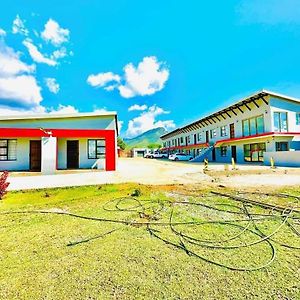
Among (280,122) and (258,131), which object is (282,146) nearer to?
(280,122)

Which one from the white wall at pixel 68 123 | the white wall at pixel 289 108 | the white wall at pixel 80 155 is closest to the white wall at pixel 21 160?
the white wall at pixel 68 123

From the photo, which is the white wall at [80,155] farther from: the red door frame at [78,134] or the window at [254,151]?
the window at [254,151]

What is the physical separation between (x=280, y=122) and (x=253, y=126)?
3040 millimetres

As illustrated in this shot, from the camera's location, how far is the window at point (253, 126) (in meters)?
25.3

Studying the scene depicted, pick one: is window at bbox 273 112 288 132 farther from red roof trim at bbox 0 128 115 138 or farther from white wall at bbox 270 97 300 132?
red roof trim at bbox 0 128 115 138

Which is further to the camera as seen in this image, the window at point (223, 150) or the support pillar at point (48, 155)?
the window at point (223, 150)

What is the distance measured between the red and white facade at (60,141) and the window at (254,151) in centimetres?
1788

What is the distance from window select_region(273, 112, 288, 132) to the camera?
79.2 feet

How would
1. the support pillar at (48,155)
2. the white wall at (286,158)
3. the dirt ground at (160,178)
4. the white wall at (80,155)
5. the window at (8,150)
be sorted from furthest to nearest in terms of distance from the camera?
the white wall at (286,158)
the white wall at (80,155)
the window at (8,150)
the support pillar at (48,155)
the dirt ground at (160,178)

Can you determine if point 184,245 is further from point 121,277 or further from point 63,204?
point 63,204

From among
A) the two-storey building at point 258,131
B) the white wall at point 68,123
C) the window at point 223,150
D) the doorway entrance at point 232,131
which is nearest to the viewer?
the white wall at point 68,123

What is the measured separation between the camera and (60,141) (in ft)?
57.8

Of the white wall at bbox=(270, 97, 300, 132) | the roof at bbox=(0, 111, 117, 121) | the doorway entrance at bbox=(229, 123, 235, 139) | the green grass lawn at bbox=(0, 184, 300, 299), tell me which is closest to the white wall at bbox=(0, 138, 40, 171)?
the roof at bbox=(0, 111, 117, 121)

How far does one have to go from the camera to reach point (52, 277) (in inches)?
119
